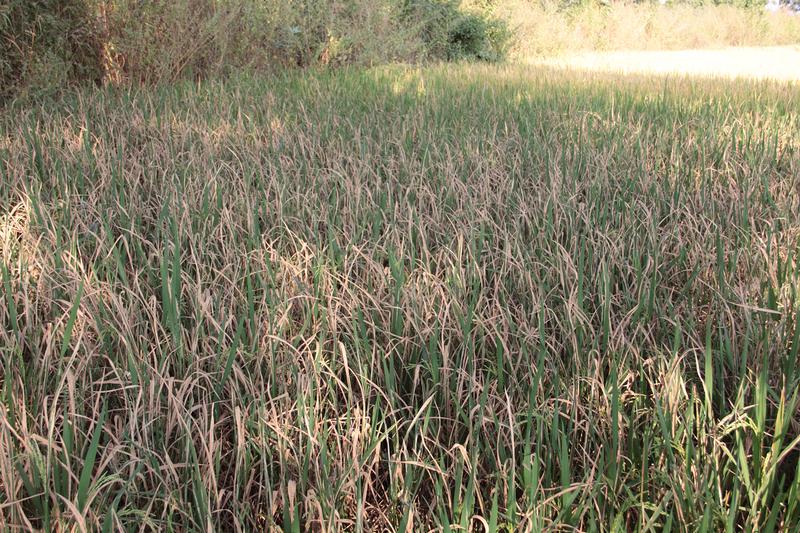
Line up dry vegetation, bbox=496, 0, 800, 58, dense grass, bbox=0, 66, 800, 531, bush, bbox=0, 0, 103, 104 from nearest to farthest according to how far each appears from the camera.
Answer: dense grass, bbox=0, 66, 800, 531 < bush, bbox=0, 0, 103, 104 < dry vegetation, bbox=496, 0, 800, 58

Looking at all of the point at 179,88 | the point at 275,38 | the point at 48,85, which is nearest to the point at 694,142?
the point at 179,88

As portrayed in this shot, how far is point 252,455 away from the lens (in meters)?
1.04

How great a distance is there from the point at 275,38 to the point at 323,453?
5.66 m

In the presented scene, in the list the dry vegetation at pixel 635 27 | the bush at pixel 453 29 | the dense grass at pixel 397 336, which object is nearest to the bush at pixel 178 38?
the dense grass at pixel 397 336

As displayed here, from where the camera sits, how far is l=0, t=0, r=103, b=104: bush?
153 inches

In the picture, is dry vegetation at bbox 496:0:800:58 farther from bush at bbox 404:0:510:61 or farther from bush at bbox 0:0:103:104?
bush at bbox 0:0:103:104

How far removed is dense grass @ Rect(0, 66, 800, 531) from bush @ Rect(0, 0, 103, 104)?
3.17ft

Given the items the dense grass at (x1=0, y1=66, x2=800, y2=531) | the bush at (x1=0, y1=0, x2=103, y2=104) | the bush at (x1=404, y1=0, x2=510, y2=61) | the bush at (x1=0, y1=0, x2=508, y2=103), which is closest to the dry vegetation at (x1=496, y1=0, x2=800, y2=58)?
the bush at (x1=404, y1=0, x2=510, y2=61)

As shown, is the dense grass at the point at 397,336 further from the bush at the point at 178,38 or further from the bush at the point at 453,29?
the bush at the point at 453,29

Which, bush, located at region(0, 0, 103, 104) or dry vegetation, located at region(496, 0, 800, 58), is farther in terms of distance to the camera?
dry vegetation, located at region(496, 0, 800, 58)

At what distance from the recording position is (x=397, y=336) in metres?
1.26

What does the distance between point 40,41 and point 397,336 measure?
3891 mm

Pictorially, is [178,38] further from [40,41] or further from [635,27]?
[635,27]

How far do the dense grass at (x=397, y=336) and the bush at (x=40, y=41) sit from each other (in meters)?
0.97
